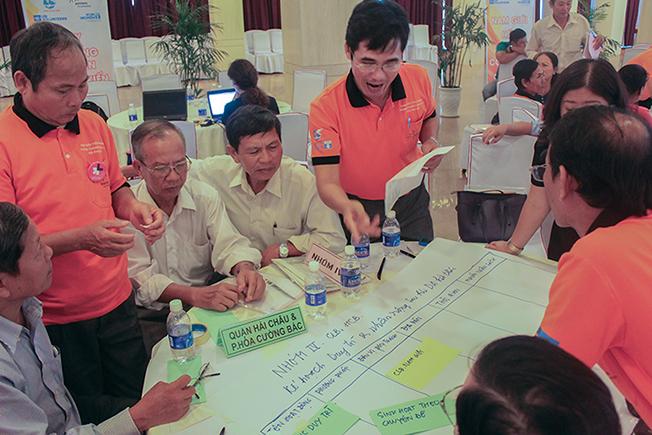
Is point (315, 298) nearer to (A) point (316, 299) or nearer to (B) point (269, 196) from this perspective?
(A) point (316, 299)

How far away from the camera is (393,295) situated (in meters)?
1.77

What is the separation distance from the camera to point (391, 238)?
2072 mm

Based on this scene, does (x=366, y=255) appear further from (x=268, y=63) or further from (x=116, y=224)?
(x=268, y=63)

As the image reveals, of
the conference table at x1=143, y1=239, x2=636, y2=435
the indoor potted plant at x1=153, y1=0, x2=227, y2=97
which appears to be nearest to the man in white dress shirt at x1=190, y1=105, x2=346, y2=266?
the conference table at x1=143, y1=239, x2=636, y2=435

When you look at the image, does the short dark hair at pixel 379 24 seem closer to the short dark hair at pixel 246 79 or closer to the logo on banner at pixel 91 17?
the short dark hair at pixel 246 79

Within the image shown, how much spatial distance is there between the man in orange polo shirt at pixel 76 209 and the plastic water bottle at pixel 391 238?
0.82 metres

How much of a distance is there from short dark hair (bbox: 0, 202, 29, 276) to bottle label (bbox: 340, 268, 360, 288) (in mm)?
917

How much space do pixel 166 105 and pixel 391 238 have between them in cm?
362

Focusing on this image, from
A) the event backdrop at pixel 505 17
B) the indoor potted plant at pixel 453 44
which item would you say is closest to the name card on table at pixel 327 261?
the indoor potted plant at pixel 453 44

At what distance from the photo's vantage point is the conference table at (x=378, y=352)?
1276mm

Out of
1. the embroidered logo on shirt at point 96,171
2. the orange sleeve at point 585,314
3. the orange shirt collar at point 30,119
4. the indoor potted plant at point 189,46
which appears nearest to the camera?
the orange sleeve at point 585,314

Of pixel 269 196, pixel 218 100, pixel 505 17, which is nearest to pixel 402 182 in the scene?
pixel 269 196

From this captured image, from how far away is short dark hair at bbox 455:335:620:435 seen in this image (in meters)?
0.65

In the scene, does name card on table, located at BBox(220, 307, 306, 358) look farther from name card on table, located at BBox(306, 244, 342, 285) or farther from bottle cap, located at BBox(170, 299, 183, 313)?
name card on table, located at BBox(306, 244, 342, 285)
